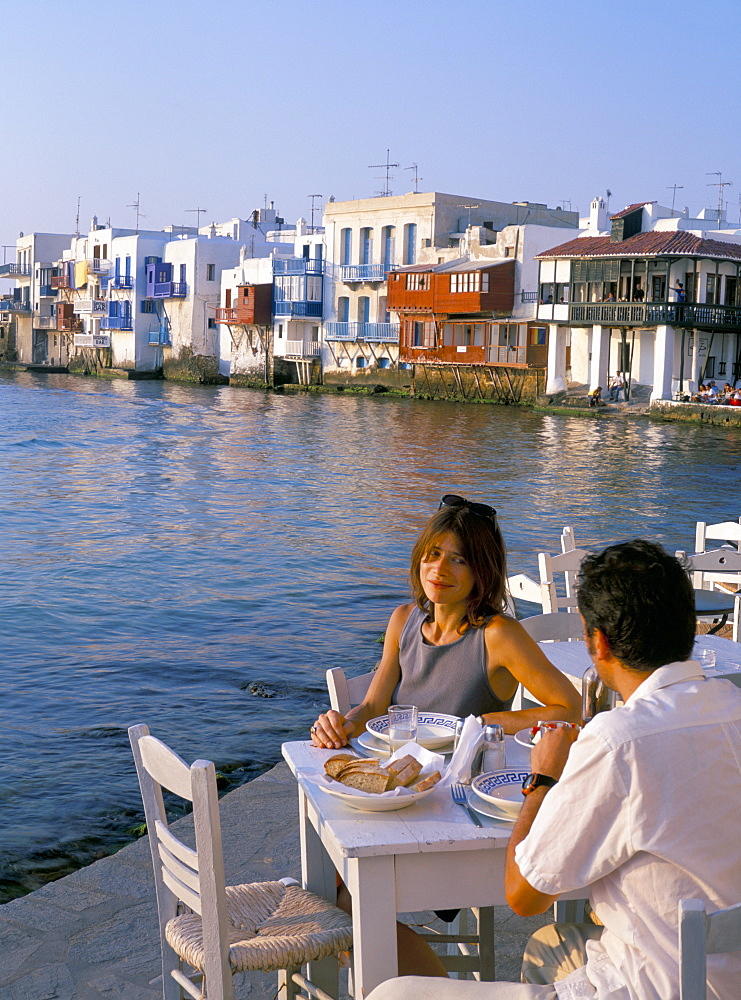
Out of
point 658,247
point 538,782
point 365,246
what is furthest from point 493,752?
point 365,246

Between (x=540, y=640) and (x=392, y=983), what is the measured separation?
84.1 inches

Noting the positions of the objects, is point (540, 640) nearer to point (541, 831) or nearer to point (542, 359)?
point (541, 831)

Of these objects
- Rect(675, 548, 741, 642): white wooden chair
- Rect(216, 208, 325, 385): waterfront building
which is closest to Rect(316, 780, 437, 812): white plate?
Rect(675, 548, 741, 642): white wooden chair

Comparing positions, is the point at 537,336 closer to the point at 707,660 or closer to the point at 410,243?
the point at 410,243

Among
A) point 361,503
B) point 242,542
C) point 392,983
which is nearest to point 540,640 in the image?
point 392,983

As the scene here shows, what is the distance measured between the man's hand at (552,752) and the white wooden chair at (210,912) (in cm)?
62

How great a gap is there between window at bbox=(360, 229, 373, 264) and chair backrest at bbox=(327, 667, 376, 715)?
178ft

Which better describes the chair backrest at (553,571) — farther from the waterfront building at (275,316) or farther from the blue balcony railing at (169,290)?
the blue balcony railing at (169,290)

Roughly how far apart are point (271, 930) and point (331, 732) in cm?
51

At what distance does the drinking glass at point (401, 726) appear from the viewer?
2.79 metres

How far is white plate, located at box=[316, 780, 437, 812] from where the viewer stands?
235 centimetres

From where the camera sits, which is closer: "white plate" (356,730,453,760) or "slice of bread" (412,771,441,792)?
"slice of bread" (412,771,441,792)

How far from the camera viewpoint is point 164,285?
68188 mm

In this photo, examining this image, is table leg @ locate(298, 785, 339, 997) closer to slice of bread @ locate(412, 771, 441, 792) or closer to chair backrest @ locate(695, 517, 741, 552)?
slice of bread @ locate(412, 771, 441, 792)
